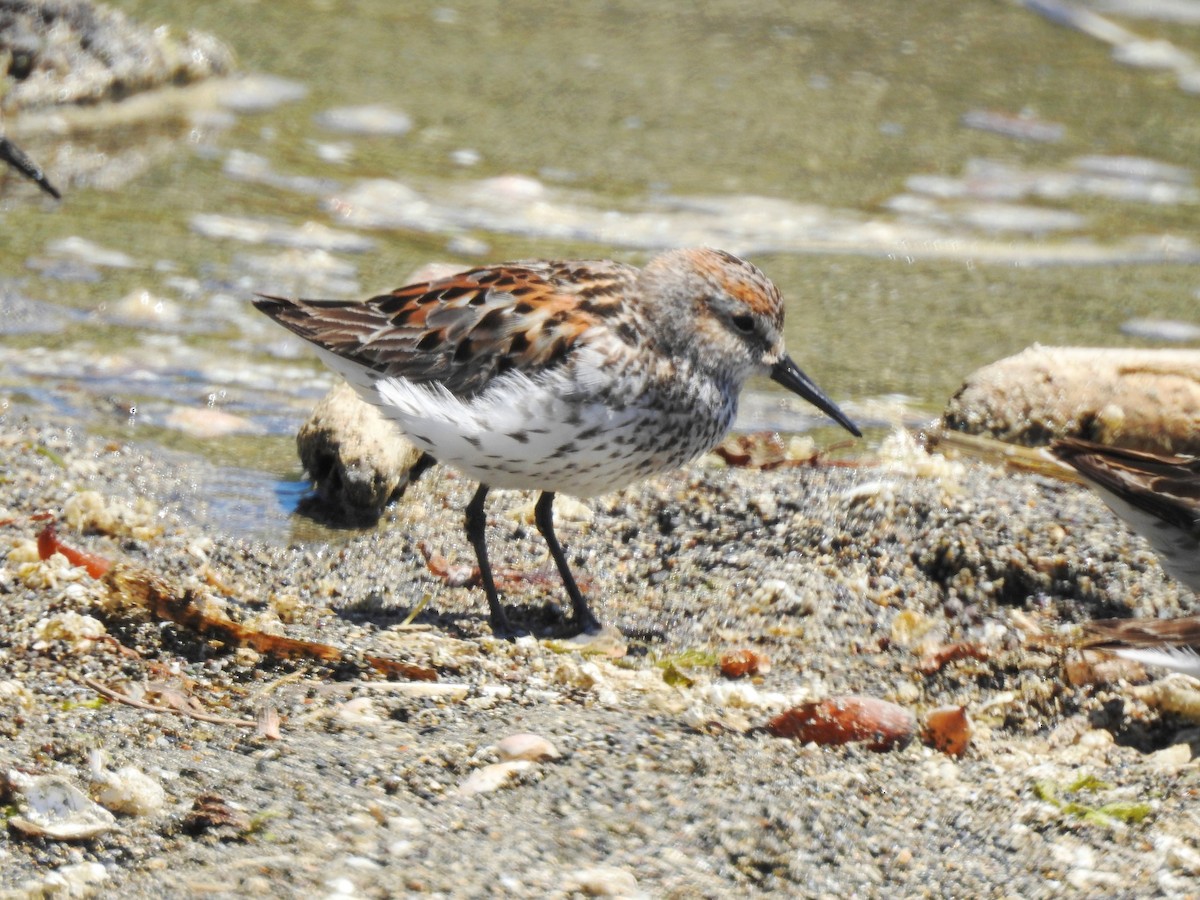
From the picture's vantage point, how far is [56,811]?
108 inches

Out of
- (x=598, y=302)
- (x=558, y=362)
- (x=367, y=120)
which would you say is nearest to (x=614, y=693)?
(x=558, y=362)

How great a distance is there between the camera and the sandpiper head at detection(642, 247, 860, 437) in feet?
14.5

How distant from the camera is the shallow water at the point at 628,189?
6.12 m

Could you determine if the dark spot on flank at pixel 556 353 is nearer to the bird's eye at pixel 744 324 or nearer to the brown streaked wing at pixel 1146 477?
the bird's eye at pixel 744 324

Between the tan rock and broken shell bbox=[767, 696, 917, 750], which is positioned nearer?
broken shell bbox=[767, 696, 917, 750]

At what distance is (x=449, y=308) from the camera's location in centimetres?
447

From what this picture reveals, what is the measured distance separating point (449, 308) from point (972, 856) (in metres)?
2.21

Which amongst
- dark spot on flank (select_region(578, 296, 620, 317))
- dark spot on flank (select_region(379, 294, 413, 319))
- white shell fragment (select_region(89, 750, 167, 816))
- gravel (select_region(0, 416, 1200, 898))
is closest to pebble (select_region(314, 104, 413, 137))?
gravel (select_region(0, 416, 1200, 898))

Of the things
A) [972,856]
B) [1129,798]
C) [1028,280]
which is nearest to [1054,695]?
[1129,798]

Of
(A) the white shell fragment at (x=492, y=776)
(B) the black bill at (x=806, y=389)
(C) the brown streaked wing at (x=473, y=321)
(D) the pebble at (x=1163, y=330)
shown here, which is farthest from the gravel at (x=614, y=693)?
(D) the pebble at (x=1163, y=330)

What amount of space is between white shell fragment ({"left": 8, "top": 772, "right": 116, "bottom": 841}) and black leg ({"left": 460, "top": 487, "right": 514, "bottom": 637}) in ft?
5.15

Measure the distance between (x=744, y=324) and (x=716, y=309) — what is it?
109mm

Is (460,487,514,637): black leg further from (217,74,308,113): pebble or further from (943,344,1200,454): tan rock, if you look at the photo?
(217,74,308,113): pebble

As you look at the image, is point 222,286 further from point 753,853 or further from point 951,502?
point 753,853
